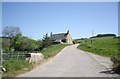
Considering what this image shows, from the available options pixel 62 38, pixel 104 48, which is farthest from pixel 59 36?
pixel 104 48

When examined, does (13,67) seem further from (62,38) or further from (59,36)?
(59,36)

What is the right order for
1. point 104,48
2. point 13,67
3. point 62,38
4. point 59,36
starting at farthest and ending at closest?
point 59,36 → point 62,38 → point 104,48 → point 13,67

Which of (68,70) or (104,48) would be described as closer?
(68,70)

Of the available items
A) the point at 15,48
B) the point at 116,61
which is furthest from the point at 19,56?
the point at 15,48

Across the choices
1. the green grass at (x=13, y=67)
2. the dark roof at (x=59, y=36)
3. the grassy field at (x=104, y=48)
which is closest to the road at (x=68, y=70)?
the green grass at (x=13, y=67)

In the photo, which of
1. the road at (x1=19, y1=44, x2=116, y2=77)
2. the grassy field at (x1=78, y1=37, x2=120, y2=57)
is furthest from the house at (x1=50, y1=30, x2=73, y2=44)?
the road at (x1=19, y1=44, x2=116, y2=77)

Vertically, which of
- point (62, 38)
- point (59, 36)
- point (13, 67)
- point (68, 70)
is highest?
point (59, 36)

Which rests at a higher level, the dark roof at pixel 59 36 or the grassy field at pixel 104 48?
the dark roof at pixel 59 36

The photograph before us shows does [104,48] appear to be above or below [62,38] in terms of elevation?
below

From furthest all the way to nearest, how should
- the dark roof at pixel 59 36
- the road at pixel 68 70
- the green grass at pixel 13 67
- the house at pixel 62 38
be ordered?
the dark roof at pixel 59 36
the house at pixel 62 38
the road at pixel 68 70
the green grass at pixel 13 67

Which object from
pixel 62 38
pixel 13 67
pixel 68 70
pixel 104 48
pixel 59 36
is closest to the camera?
pixel 13 67

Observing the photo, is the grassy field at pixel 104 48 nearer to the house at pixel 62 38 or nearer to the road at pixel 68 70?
the road at pixel 68 70

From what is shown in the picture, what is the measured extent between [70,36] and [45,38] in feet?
173

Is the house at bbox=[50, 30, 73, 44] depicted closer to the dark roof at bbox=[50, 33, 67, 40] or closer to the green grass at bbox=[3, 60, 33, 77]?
the dark roof at bbox=[50, 33, 67, 40]
